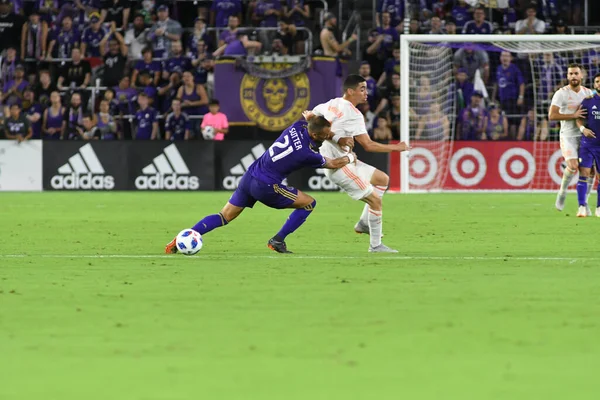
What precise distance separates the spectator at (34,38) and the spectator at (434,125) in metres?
9.49

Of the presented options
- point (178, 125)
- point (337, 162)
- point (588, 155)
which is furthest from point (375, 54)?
point (337, 162)

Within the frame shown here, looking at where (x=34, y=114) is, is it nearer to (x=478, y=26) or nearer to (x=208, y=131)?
(x=208, y=131)

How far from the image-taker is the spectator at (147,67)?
94.8ft

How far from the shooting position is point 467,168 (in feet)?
88.9

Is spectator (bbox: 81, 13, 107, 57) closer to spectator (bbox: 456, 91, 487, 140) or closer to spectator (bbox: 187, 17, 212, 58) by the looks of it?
spectator (bbox: 187, 17, 212, 58)

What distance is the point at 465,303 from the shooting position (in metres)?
7.92

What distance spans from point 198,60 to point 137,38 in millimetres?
1975

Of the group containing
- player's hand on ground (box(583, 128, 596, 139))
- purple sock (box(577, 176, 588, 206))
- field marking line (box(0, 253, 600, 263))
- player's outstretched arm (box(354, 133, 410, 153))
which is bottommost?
purple sock (box(577, 176, 588, 206))

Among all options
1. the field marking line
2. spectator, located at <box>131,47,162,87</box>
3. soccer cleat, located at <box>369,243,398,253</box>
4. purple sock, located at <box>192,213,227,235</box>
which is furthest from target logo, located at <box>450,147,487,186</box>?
purple sock, located at <box>192,213,227,235</box>

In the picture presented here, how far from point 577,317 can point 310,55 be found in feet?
66.9

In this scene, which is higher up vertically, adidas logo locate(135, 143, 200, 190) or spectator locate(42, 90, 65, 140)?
spectator locate(42, 90, 65, 140)

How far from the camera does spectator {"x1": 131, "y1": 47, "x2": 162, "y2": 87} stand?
28.9 meters

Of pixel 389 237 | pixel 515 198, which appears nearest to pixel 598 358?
pixel 389 237

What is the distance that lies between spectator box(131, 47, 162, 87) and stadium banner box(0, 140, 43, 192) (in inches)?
115
